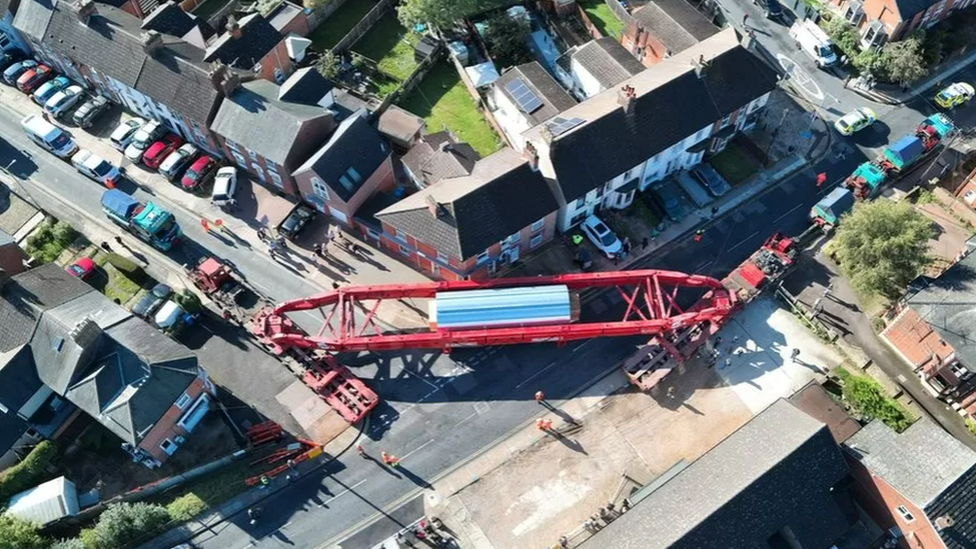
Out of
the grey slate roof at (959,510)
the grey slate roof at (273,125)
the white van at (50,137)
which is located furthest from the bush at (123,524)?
the grey slate roof at (959,510)

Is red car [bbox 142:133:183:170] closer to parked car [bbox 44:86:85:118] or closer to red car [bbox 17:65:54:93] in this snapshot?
parked car [bbox 44:86:85:118]

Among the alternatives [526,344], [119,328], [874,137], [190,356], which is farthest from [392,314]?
[874,137]

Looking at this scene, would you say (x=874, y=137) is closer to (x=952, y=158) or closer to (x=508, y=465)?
(x=952, y=158)

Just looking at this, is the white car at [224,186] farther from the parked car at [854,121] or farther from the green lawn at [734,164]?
the parked car at [854,121]

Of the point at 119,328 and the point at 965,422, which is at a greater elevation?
the point at 965,422

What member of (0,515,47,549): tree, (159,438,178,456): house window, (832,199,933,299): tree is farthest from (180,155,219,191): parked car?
(832,199,933,299): tree
